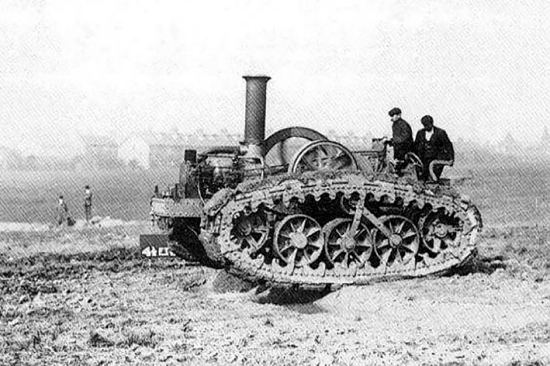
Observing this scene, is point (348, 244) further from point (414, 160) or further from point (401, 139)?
point (401, 139)

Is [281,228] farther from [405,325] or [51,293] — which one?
[51,293]

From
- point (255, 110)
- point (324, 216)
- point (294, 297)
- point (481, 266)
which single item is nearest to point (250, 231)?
point (294, 297)

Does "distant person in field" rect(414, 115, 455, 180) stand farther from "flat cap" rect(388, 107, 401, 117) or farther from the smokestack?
the smokestack

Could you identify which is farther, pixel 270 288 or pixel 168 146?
pixel 168 146

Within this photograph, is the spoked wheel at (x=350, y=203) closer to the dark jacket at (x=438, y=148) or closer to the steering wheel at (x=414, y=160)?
the steering wheel at (x=414, y=160)

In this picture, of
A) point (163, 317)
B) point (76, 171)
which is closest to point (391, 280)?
point (163, 317)

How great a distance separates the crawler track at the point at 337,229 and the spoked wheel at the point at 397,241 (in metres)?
0.02

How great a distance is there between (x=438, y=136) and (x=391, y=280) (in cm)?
257

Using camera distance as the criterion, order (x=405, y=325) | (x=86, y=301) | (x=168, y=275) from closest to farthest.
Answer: (x=405, y=325) < (x=86, y=301) < (x=168, y=275)

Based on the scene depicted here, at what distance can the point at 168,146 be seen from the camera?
76.6 meters

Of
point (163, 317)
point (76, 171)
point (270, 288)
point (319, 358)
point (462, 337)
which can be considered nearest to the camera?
point (319, 358)

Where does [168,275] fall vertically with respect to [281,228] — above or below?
below

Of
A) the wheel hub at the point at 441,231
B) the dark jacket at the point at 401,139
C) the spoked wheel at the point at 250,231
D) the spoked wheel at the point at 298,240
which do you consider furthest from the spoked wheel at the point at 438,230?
the spoked wheel at the point at 250,231

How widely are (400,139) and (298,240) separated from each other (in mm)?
2514
